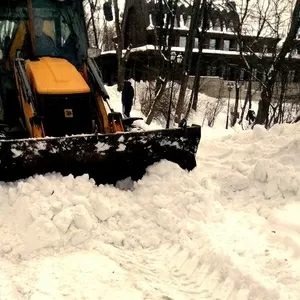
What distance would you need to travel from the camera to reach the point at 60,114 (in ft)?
16.5

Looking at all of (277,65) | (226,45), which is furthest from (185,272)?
(226,45)

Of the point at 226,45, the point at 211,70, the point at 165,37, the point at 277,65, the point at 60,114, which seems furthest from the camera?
the point at 226,45

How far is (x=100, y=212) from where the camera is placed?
13.4ft

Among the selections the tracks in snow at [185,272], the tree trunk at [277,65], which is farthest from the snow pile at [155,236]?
the tree trunk at [277,65]

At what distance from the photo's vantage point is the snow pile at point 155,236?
314 centimetres

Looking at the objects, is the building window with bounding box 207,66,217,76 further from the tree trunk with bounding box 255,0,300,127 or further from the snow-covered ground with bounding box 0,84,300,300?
the snow-covered ground with bounding box 0,84,300,300

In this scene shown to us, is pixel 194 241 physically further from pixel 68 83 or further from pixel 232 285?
pixel 68 83

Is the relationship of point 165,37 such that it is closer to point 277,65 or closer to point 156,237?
point 277,65

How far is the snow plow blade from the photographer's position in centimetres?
441

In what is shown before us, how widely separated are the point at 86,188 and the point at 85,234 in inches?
23.5

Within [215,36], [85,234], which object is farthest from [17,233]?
[215,36]

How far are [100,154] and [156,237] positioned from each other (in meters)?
1.31

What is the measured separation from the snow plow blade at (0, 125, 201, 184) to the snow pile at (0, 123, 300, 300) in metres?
0.17

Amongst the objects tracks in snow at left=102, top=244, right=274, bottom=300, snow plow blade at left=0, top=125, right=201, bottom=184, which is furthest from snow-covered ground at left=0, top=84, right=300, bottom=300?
snow plow blade at left=0, top=125, right=201, bottom=184
